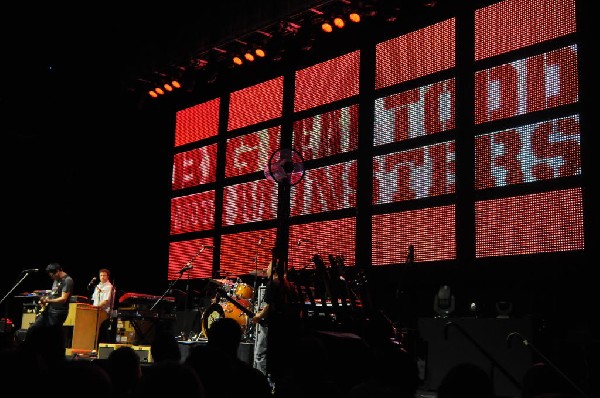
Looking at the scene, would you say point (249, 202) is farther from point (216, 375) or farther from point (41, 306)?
point (216, 375)

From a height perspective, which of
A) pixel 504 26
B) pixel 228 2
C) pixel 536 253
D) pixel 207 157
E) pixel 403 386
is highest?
pixel 228 2

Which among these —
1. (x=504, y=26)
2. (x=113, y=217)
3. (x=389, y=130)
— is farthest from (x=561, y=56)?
(x=113, y=217)

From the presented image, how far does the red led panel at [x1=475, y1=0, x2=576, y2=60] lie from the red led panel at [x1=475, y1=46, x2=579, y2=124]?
28cm

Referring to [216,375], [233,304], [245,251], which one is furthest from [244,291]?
[216,375]

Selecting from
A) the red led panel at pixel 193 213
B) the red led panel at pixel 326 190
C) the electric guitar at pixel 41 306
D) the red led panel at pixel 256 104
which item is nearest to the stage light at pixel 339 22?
the red led panel at pixel 256 104

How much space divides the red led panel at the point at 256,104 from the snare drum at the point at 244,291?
10.7 ft

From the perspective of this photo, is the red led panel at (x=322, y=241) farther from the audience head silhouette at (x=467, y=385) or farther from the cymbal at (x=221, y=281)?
the audience head silhouette at (x=467, y=385)

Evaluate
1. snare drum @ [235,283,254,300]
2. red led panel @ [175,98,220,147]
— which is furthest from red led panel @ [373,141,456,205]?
red led panel @ [175,98,220,147]

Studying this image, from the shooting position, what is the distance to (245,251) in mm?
14273

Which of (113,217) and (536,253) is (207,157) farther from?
(536,253)

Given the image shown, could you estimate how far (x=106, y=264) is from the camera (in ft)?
55.8

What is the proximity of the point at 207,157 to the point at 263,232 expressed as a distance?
2418 mm

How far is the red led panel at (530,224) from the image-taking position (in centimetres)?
1005

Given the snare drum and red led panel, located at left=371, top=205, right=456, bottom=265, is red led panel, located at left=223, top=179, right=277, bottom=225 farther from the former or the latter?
red led panel, located at left=371, top=205, right=456, bottom=265
